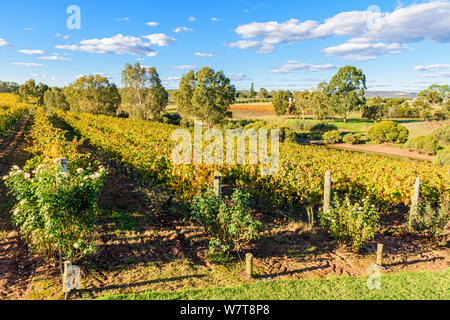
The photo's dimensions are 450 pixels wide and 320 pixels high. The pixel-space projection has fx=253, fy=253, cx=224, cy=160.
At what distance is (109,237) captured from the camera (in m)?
5.73

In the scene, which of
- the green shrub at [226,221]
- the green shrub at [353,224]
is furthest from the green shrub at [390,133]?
the green shrub at [226,221]

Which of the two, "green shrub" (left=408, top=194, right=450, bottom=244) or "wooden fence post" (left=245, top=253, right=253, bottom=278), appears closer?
"wooden fence post" (left=245, top=253, right=253, bottom=278)

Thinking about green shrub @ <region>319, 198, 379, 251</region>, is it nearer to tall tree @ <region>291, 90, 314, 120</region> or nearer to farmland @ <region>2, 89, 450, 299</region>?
farmland @ <region>2, 89, 450, 299</region>

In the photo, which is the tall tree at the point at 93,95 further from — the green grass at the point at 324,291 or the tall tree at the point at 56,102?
the green grass at the point at 324,291

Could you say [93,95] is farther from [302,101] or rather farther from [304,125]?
[302,101]

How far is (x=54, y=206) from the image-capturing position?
398 cm

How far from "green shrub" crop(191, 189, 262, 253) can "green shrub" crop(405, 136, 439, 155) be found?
81.5 feet

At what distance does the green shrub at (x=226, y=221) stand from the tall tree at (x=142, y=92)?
36.7 meters

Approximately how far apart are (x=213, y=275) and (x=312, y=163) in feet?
18.5

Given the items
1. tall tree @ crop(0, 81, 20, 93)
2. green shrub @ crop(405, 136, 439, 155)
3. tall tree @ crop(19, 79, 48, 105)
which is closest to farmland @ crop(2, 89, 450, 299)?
green shrub @ crop(405, 136, 439, 155)

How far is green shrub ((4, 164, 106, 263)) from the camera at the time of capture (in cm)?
390

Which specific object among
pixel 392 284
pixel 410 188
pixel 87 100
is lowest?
pixel 392 284

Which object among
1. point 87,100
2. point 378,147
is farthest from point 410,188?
point 87,100
